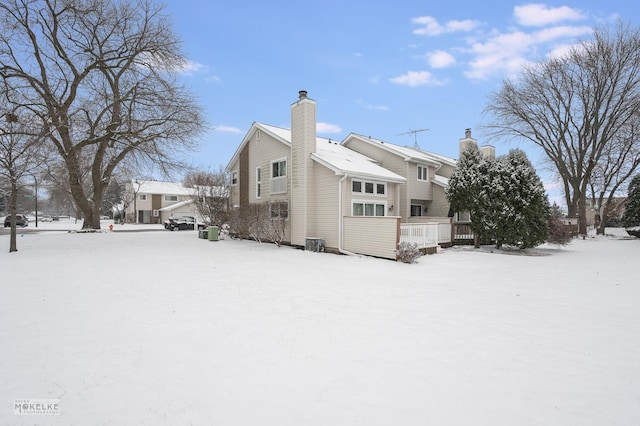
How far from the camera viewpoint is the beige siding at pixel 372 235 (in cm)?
1208

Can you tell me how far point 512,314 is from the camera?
19.3ft

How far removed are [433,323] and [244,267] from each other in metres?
6.43

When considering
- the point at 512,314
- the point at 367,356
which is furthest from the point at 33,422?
the point at 512,314

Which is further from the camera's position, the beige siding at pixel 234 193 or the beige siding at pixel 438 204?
the beige siding at pixel 234 193

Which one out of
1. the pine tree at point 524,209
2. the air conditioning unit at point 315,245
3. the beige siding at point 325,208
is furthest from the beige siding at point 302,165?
the pine tree at point 524,209

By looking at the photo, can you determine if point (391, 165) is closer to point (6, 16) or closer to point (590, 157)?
point (590, 157)

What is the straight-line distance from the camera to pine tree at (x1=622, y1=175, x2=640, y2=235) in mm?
22889

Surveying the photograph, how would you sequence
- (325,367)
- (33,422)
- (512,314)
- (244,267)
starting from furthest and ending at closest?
(244,267), (512,314), (325,367), (33,422)

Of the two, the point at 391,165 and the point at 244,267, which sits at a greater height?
the point at 391,165

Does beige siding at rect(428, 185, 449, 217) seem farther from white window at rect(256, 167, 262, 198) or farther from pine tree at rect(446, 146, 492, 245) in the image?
white window at rect(256, 167, 262, 198)

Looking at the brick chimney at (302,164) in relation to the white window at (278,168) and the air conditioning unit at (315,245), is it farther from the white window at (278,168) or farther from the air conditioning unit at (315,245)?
the white window at (278,168)

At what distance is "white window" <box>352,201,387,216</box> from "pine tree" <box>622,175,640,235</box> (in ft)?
64.6

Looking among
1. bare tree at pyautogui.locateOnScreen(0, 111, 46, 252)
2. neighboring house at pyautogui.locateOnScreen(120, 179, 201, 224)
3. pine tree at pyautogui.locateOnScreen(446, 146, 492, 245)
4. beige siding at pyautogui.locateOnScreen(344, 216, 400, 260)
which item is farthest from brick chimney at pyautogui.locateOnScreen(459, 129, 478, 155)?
neighboring house at pyautogui.locateOnScreen(120, 179, 201, 224)

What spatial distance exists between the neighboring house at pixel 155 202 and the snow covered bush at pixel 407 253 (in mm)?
43437
